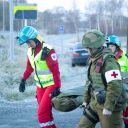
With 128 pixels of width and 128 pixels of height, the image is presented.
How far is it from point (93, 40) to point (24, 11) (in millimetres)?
22171

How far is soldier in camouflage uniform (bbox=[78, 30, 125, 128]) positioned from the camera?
209 inches

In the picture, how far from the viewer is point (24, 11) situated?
27.4 m

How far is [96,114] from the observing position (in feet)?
18.8

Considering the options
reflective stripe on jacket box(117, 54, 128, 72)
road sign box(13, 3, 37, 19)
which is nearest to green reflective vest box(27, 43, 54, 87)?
reflective stripe on jacket box(117, 54, 128, 72)

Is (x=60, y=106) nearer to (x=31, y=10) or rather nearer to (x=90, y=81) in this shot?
(x=90, y=81)

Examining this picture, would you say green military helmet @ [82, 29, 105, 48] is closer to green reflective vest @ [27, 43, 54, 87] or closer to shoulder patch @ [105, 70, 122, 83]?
shoulder patch @ [105, 70, 122, 83]

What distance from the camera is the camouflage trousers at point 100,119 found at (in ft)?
18.1

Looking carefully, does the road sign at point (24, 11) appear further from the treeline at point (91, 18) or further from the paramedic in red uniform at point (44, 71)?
the treeline at point (91, 18)

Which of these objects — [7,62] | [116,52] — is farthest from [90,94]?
[7,62]

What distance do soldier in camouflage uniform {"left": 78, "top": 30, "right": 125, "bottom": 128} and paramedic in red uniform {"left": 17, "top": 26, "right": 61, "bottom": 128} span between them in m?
1.38

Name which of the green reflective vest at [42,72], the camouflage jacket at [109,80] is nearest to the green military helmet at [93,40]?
the camouflage jacket at [109,80]

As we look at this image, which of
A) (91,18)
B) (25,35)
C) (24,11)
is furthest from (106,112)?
(91,18)

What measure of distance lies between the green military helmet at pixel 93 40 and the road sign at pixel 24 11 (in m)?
21.4

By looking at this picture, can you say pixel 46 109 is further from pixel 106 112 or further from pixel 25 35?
pixel 106 112
